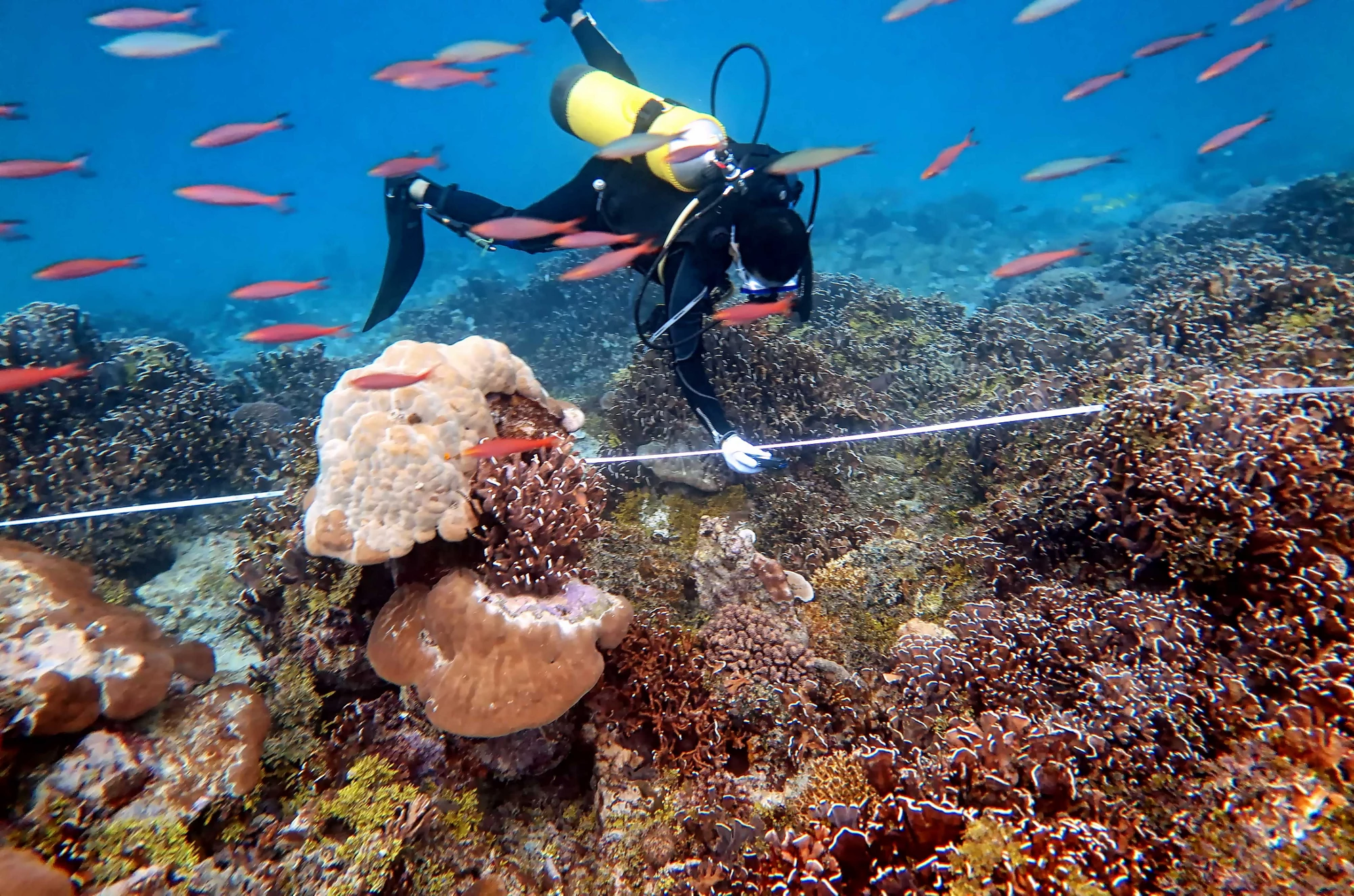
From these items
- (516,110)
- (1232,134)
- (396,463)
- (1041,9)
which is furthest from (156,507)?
(516,110)

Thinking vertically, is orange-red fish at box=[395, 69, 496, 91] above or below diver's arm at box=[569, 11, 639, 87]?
below

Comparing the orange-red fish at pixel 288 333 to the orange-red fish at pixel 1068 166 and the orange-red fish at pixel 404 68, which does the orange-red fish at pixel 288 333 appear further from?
the orange-red fish at pixel 1068 166

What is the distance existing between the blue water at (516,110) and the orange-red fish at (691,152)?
859 inches

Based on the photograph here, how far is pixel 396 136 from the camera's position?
82.6 metres

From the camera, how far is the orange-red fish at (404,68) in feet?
19.8

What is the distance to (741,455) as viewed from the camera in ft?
14.5

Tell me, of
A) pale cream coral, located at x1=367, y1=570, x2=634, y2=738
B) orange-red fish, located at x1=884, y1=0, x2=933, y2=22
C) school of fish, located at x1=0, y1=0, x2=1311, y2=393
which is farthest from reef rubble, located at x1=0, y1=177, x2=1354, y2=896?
orange-red fish, located at x1=884, y1=0, x2=933, y2=22

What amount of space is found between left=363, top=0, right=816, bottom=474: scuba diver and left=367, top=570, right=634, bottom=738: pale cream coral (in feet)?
5.86

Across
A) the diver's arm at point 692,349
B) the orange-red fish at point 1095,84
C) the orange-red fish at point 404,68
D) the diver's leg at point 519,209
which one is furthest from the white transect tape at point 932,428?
the orange-red fish at point 1095,84

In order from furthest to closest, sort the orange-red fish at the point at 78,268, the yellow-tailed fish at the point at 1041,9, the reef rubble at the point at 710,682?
1. the yellow-tailed fish at the point at 1041,9
2. the orange-red fish at the point at 78,268
3. the reef rubble at the point at 710,682

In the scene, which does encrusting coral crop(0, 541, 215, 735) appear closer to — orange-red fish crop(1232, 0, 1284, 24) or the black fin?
the black fin

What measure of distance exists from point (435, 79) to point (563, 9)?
2034 millimetres

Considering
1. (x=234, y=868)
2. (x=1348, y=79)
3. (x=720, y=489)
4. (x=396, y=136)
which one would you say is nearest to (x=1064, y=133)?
(x=1348, y=79)

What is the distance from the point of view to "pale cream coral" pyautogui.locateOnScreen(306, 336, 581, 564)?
3133 mm
